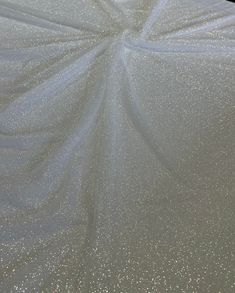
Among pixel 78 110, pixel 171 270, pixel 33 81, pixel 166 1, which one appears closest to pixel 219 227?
pixel 171 270

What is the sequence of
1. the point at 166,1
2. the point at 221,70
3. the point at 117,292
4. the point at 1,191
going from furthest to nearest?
the point at 166,1, the point at 221,70, the point at 1,191, the point at 117,292

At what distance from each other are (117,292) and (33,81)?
512mm

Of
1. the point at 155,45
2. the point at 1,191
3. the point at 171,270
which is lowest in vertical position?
the point at 171,270

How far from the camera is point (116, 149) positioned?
77 centimetres

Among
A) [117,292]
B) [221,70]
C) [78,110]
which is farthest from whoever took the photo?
[221,70]

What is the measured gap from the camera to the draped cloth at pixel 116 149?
23.5 inches

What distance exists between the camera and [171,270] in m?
0.59

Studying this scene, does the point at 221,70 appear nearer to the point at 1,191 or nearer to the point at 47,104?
the point at 47,104

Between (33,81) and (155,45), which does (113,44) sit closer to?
(155,45)

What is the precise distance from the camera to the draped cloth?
1.96 feet

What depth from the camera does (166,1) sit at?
4.00 feet

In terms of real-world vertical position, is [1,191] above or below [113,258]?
above

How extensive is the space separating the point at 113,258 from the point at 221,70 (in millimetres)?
529

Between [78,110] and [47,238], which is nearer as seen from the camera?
[47,238]
